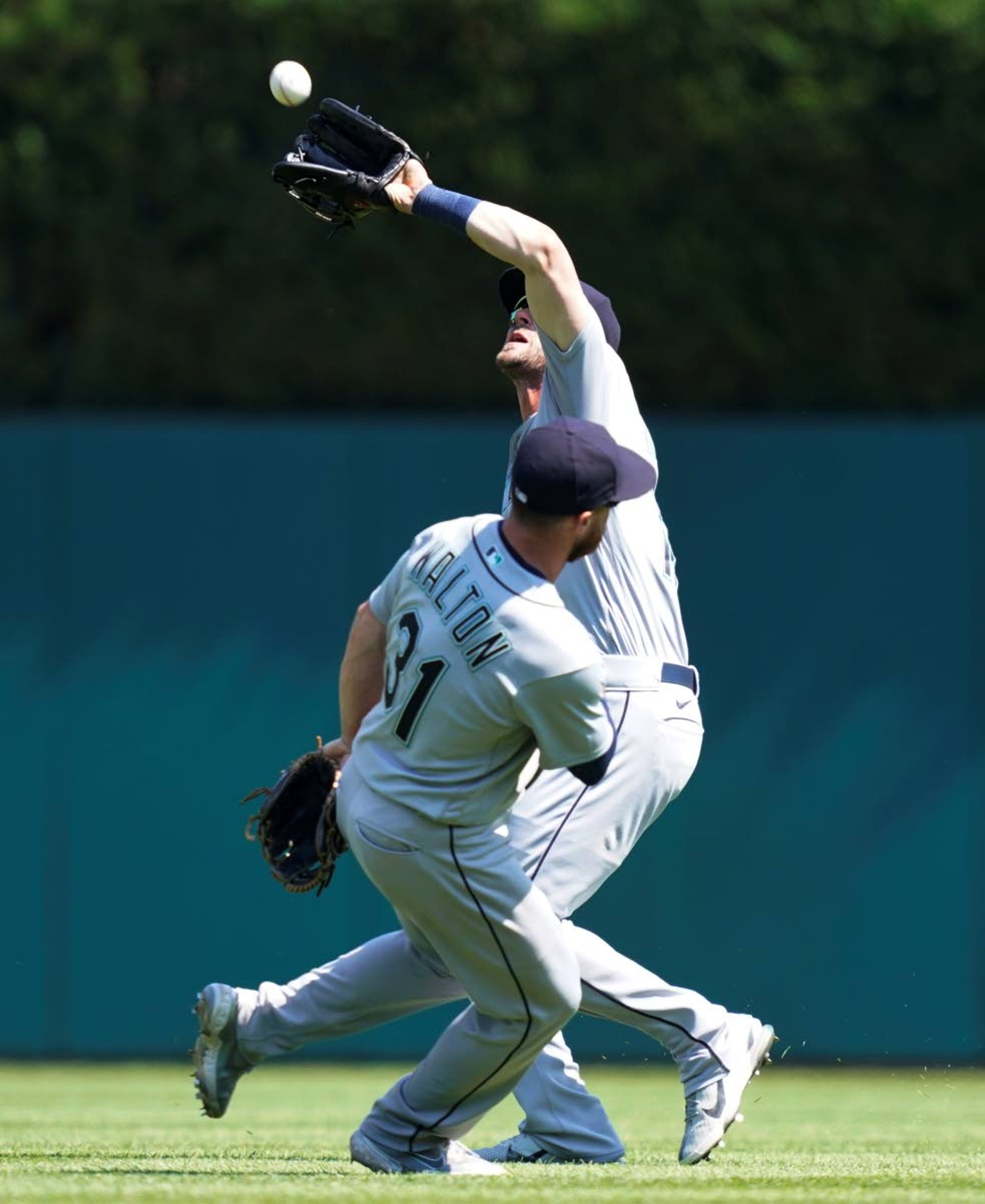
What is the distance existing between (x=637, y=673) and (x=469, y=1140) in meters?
1.78

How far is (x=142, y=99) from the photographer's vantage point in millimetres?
9117

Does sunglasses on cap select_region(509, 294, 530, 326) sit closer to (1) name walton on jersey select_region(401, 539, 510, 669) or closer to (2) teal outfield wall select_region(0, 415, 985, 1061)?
(1) name walton on jersey select_region(401, 539, 510, 669)

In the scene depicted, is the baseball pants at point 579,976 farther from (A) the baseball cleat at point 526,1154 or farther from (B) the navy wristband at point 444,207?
(B) the navy wristband at point 444,207

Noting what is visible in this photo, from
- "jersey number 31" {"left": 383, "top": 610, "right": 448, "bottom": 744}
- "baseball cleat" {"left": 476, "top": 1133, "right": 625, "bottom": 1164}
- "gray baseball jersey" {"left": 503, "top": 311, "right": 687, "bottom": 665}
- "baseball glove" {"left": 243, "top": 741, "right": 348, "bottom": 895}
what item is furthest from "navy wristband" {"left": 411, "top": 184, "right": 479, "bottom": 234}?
"baseball cleat" {"left": 476, "top": 1133, "right": 625, "bottom": 1164}

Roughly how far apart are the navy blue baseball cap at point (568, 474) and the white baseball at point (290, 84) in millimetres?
1626

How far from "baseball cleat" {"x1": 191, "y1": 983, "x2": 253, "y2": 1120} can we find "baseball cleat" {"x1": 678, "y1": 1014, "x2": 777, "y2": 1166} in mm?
1036

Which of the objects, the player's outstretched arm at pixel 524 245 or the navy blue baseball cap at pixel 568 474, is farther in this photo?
the player's outstretched arm at pixel 524 245

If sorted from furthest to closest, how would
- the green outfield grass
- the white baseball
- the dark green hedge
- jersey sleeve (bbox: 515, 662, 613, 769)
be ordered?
1. the dark green hedge
2. the white baseball
3. jersey sleeve (bbox: 515, 662, 613, 769)
4. the green outfield grass

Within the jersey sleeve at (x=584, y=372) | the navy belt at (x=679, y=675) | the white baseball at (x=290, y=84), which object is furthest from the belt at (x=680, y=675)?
the white baseball at (x=290, y=84)

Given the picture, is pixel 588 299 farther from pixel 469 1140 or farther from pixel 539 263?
pixel 469 1140

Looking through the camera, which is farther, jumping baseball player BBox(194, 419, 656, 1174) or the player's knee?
the player's knee

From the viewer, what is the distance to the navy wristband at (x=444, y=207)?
476cm

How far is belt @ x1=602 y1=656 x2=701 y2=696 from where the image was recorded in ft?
16.3

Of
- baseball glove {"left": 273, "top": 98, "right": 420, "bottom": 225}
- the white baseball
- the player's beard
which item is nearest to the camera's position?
baseball glove {"left": 273, "top": 98, "right": 420, "bottom": 225}
